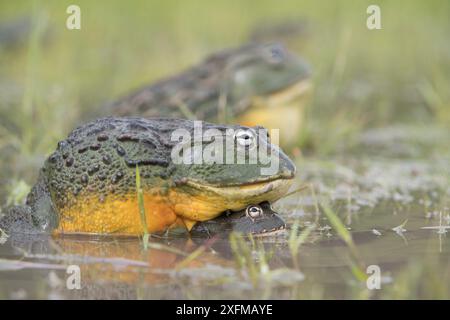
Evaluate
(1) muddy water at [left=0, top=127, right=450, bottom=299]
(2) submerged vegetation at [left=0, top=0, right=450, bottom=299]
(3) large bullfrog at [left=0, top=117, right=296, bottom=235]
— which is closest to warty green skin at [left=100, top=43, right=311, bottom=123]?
(2) submerged vegetation at [left=0, top=0, right=450, bottom=299]

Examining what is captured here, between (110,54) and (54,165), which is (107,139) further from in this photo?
(110,54)

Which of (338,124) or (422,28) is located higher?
(422,28)

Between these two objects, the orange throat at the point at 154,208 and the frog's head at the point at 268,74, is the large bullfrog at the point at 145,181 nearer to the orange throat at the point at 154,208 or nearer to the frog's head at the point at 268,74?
the orange throat at the point at 154,208

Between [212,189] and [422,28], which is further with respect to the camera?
[422,28]

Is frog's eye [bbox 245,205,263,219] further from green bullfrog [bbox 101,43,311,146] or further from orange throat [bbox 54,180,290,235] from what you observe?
green bullfrog [bbox 101,43,311,146]
